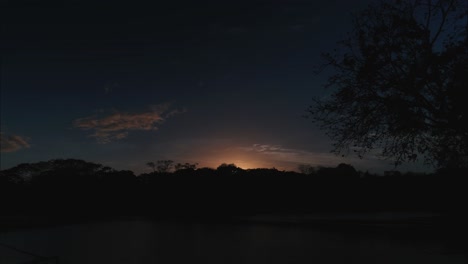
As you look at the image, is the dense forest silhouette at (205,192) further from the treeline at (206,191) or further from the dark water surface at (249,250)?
the dark water surface at (249,250)

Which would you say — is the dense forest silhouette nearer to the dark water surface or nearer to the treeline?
Result: the treeline

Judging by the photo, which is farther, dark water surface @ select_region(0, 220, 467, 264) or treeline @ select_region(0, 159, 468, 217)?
treeline @ select_region(0, 159, 468, 217)

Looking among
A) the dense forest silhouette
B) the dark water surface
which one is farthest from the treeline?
the dark water surface

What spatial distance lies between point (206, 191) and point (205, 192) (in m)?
0.53

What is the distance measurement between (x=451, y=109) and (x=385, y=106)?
2062 millimetres

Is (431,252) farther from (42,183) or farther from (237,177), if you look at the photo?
(42,183)

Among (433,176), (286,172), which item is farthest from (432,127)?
(286,172)

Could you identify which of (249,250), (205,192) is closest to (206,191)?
(205,192)

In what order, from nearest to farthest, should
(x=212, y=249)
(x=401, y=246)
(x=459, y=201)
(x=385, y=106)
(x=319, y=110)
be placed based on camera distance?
(x=385, y=106), (x=319, y=110), (x=401, y=246), (x=212, y=249), (x=459, y=201)

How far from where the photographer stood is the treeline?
11325cm

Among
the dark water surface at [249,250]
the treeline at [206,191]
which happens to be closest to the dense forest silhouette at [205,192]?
the treeline at [206,191]

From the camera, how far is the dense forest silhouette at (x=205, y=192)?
11294 cm

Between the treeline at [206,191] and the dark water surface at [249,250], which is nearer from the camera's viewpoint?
the dark water surface at [249,250]

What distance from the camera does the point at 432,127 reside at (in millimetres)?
14195
